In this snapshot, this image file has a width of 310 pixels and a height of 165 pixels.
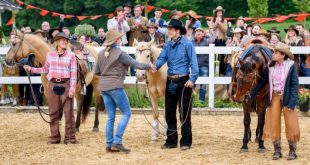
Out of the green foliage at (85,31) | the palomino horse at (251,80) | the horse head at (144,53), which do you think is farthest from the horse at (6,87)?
the palomino horse at (251,80)

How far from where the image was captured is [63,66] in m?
12.8

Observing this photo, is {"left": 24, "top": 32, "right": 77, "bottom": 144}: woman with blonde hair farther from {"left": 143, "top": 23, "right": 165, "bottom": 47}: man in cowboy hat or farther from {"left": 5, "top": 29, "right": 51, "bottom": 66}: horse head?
{"left": 143, "top": 23, "right": 165, "bottom": 47}: man in cowboy hat

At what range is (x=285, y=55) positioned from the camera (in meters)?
11.1

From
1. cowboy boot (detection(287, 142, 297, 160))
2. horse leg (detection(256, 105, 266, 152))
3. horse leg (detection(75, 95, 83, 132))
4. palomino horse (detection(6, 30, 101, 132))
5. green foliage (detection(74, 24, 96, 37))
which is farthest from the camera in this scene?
green foliage (detection(74, 24, 96, 37))

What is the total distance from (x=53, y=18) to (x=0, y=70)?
48.1 m

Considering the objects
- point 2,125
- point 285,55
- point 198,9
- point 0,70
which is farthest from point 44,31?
point 198,9

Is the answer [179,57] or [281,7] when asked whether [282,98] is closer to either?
[179,57]

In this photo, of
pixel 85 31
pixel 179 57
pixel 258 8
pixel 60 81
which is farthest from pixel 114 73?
pixel 258 8

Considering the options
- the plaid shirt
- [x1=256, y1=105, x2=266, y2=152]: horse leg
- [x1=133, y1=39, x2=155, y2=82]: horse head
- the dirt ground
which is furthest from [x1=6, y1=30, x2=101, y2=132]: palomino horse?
[x1=256, y1=105, x2=266, y2=152]: horse leg

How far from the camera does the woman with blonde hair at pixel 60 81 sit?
1276cm

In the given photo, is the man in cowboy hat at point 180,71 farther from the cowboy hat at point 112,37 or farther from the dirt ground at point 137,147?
the cowboy hat at point 112,37

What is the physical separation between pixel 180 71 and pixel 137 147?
1.51 meters

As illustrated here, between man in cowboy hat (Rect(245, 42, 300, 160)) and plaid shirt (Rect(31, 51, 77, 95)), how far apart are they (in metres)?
3.25

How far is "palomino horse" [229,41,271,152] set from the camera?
451 inches
